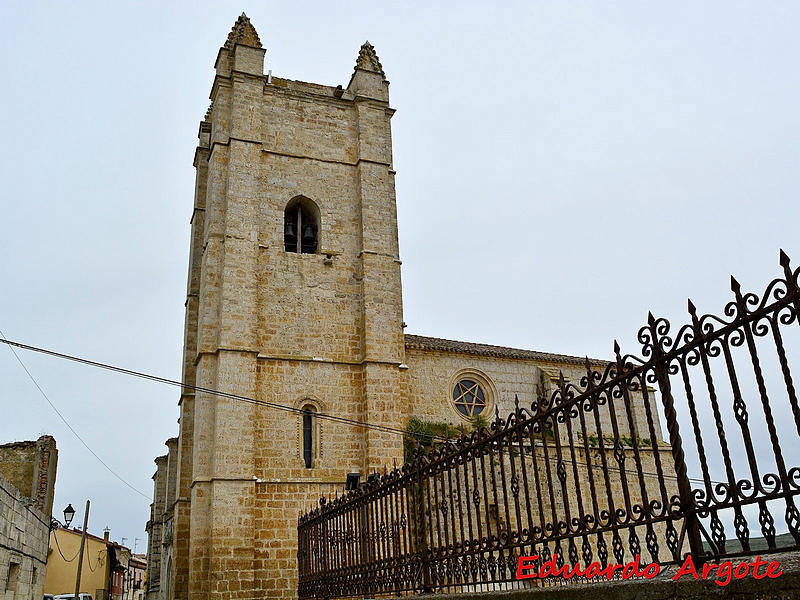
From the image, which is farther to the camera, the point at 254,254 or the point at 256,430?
the point at 254,254

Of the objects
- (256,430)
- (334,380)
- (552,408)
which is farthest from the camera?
(334,380)

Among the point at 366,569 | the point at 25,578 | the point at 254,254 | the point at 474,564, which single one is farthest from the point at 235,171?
the point at 474,564

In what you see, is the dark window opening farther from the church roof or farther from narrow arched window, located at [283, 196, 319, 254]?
narrow arched window, located at [283, 196, 319, 254]

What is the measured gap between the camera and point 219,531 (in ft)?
48.0

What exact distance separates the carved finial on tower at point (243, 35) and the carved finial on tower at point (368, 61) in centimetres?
323

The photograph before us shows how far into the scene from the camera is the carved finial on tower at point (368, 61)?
21.1m

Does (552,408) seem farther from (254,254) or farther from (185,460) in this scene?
(185,460)

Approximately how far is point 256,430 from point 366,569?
9427mm

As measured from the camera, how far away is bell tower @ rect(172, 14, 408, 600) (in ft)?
50.0

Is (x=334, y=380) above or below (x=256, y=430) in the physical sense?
above

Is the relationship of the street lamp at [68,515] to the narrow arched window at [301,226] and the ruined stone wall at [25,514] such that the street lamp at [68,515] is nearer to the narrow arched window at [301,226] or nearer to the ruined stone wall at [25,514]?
the ruined stone wall at [25,514]

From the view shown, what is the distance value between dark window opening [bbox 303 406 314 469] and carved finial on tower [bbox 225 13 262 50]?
11122 millimetres

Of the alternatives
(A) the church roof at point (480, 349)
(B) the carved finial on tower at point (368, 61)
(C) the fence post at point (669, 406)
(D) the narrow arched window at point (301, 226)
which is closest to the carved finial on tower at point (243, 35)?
(B) the carved finial on tower at point (368, 61)

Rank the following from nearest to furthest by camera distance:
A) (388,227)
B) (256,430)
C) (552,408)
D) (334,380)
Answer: (552,408)
(256,430)
(334,380)
(388,227)
